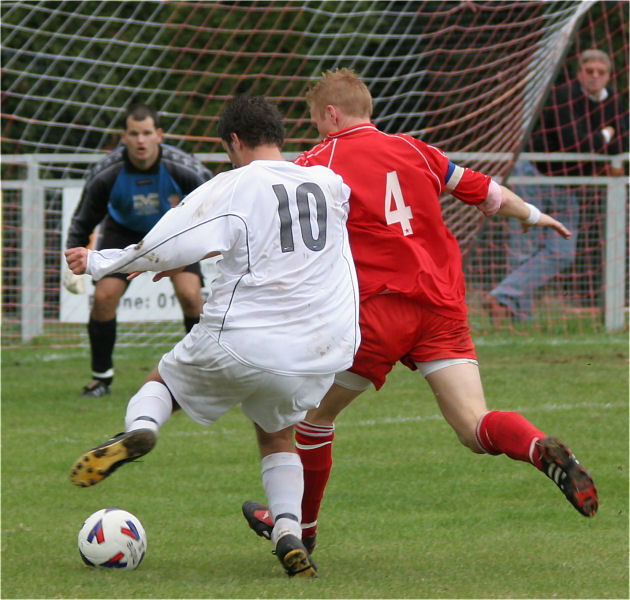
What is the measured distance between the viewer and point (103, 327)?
8359 millimetres

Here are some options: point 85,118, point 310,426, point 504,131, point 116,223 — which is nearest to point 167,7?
point 85,118

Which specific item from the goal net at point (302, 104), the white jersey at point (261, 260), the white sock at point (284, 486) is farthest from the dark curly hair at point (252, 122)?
the goal net at point (302, 104)

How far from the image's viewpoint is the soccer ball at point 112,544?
4289 millimetres

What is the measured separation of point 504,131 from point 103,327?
12.5ft

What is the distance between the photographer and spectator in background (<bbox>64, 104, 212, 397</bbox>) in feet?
25.7

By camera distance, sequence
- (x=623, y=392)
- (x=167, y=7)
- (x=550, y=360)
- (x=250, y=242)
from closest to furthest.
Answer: (x=250, y=242) → (x=623, y=392) → (x=550, y=360) → (x=167, y=7)

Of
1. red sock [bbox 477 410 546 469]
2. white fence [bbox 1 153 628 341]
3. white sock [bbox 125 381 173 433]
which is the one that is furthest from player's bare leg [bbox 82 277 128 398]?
red sock [bbox 477 410 546 469]

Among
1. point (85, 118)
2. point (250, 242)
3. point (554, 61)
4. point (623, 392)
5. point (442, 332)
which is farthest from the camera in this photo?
point (85, 118)

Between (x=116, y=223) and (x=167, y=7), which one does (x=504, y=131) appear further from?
(x=167, y=7)

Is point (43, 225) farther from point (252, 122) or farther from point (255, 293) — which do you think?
point (255, 293)

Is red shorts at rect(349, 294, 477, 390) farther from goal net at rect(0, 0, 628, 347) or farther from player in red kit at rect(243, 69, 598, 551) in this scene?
goal net at rect(0, 0, 628, 347)

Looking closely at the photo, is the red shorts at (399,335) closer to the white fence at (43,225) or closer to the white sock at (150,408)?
the white sock at (150,408)

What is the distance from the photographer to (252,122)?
13.3 feet

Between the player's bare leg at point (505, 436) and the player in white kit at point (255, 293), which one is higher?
the player in white kit at point (255, 293)
